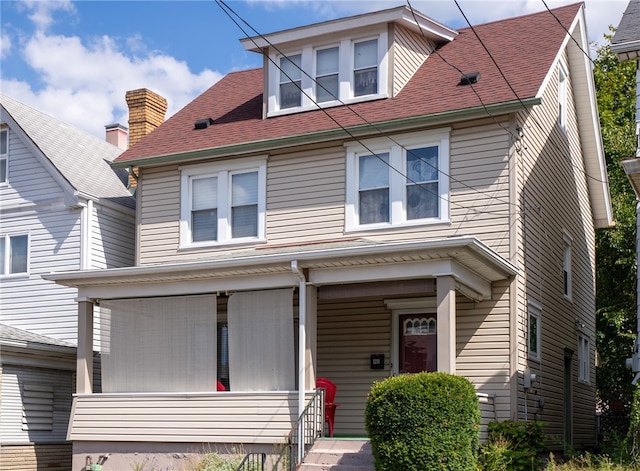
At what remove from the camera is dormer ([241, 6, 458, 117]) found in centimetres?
1969

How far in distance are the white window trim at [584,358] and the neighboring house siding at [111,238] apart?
11.1 metres

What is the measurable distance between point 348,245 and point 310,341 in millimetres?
1911

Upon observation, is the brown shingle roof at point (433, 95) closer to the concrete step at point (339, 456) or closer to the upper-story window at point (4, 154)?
the upper-story window at point (4, 154)

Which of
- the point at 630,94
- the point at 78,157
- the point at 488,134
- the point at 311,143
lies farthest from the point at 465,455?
the point at 630,94

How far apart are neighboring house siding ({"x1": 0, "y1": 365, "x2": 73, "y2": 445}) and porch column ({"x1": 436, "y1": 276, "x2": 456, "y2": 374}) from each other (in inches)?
374

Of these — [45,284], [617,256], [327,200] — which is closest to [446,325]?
[327,200]

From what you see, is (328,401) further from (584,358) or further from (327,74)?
(584,358)

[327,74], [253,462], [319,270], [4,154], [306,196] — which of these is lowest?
[253,462]

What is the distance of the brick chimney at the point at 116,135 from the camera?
28.1 metres

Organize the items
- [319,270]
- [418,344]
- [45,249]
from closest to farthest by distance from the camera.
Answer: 1. [319,270]
2. [418,344]
3. [45,249]

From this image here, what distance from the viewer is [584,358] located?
2398cm

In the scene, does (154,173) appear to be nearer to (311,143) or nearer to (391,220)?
(311,143)

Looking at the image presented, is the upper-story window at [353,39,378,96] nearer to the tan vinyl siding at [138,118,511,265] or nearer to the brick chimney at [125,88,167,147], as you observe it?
the tan vinyl siding at [138,118,511,265]

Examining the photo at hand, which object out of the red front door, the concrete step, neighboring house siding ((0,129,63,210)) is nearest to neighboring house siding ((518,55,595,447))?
the red front door
